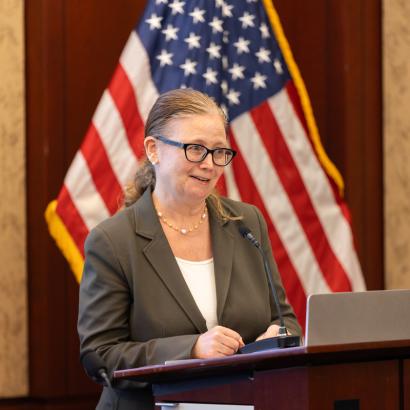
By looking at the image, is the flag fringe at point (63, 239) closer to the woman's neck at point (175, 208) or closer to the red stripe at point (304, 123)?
the woman's neck at point (175, 208)

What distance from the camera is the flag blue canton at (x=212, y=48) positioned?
412 cm

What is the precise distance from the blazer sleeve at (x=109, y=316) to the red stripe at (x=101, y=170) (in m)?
1.14

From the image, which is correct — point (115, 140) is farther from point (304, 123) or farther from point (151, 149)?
point (151, 149)

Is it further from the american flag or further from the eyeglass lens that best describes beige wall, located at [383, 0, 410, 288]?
the eyeglass lens

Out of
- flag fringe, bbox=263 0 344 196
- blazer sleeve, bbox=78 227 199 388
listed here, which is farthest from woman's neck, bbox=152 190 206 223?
flag fringe, bbox=263 0 344 196

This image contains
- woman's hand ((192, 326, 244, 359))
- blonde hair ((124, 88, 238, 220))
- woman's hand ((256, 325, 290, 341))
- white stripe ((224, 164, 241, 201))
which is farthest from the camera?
white stripe ((224, 164, 241, 201))

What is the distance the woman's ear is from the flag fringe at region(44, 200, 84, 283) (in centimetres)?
98

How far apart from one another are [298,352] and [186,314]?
2.91 feet

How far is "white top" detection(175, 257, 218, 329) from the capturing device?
9.43 feet

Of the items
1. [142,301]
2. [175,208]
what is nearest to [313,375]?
[142,301]

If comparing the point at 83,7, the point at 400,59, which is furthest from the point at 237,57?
the point at 400,59

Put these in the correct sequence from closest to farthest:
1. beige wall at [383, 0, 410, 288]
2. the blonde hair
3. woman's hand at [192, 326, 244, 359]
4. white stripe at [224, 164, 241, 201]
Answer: woman's hand at [192, 326, 244, 359]
the blonde hair
white stripe at [224, 164, 241, 201]
beige wall at [383, 0, 410, 288]

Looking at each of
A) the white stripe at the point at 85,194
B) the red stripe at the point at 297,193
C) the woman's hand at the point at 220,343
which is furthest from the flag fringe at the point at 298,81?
the woman's hand at the point at 220,343

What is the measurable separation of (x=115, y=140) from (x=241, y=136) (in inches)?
24.0
